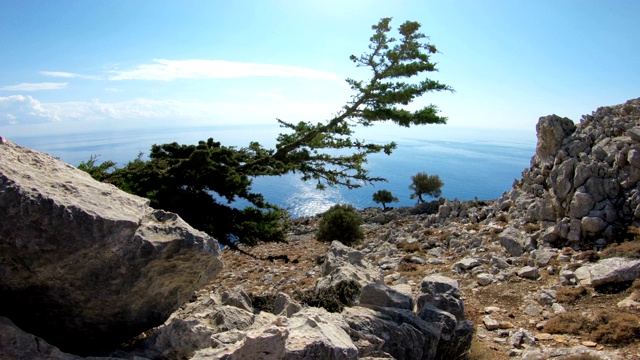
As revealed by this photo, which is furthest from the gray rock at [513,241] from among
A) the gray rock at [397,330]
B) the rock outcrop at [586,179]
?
the gray rock at [397,330]

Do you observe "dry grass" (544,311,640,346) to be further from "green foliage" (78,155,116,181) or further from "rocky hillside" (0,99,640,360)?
"green foliage" (78,155,116,181)

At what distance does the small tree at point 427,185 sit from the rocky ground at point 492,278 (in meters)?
18.5

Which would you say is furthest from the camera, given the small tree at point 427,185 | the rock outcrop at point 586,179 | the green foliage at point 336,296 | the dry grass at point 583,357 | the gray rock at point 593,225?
the small tree at point 427,185

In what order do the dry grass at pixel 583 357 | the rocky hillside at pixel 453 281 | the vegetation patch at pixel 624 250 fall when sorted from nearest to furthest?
the rocky hillside at pixel 453 281, the dry grass at pixel 583 357, the vegetation patch at pixel 624 250

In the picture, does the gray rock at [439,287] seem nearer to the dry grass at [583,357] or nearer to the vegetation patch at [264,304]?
the dry grass at [583,357]

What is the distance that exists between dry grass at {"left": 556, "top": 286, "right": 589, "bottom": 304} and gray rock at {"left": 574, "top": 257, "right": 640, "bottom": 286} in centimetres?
42

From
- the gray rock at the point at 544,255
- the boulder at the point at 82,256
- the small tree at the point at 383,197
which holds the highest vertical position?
the boulder at the point at 82,256

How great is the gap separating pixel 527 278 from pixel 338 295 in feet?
25.7

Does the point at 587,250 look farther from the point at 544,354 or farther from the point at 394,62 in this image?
the point at 394,62

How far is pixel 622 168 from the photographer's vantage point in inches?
617

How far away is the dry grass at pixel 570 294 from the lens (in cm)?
1120

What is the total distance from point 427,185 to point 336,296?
119 ft

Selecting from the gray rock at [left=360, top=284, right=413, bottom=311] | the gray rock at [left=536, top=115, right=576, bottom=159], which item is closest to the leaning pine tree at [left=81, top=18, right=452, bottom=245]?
the gray rock at [left=360, top=284, right=413, bottom=311]

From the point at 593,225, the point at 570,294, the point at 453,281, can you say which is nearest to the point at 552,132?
the point at 593,225
